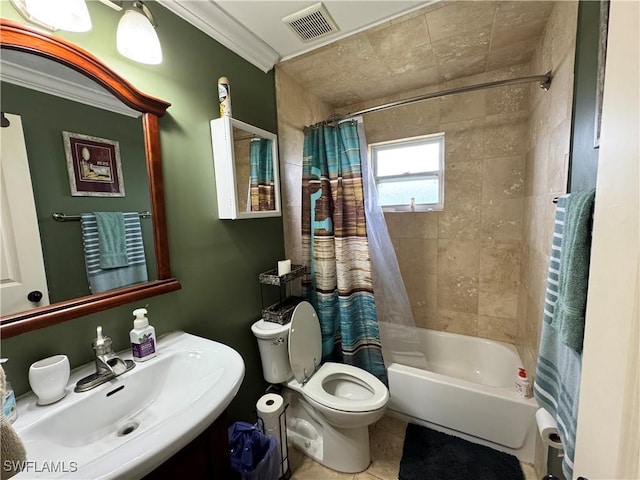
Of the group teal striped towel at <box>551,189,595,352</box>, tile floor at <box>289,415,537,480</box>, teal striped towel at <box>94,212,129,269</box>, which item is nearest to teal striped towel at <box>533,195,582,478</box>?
teal striped towel at <box>551,189,595,352</box>

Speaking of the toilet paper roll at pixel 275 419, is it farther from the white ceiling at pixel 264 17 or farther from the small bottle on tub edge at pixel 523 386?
the white ceiling at pixel 264 17

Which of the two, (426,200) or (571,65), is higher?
(571,65)

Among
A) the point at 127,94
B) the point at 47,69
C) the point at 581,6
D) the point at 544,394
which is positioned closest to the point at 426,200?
the point at 581,6

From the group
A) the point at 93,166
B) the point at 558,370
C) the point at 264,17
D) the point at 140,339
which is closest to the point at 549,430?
the point at 558,370

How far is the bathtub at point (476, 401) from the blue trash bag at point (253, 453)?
0.85 meters

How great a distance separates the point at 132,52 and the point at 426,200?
204cm

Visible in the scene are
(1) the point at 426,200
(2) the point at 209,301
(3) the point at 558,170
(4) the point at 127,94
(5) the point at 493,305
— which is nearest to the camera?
(4) the point at 127,94

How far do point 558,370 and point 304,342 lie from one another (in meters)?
1.12

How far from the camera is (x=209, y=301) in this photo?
1.32 metres

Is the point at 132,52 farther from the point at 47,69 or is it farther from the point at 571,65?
the point at 571,65

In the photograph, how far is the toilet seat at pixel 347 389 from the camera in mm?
1298

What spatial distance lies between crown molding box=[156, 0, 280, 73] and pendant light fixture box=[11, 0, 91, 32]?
473 mm

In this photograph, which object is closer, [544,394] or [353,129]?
[544,394]

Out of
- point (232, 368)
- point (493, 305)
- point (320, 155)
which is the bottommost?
point (493, 305)
